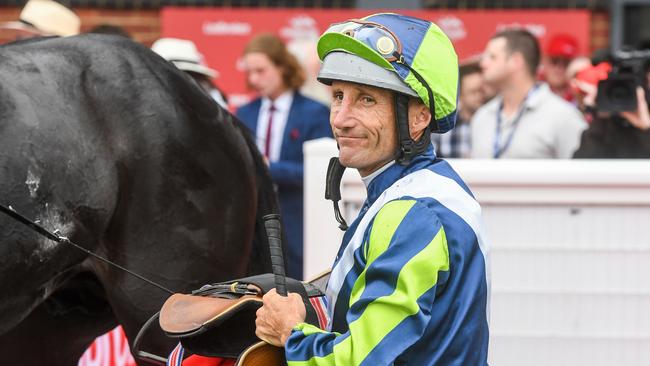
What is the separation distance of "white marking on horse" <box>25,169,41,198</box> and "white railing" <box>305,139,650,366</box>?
1322mm

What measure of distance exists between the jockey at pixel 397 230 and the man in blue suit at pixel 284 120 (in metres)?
3.99

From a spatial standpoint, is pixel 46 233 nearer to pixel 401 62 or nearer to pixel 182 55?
pixel 401 62

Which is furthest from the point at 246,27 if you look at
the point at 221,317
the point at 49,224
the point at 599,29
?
the point at 221,317

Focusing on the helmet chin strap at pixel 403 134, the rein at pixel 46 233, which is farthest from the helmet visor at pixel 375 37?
the rein at pixel 46 233

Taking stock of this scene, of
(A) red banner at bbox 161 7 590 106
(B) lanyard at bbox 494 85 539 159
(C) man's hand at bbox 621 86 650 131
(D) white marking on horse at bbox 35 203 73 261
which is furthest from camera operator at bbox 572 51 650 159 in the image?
(D) white marking on horse at bbox 35 203 73 261

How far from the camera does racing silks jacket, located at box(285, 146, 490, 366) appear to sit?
8.49 feet

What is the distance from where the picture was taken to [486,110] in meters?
7.39

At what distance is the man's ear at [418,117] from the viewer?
9.32 ft

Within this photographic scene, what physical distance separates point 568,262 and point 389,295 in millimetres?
2374

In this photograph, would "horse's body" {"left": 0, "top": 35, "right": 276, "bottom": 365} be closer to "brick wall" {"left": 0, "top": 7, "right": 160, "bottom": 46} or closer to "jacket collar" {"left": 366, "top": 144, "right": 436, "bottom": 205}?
"jacket collar" {"left": 366, "top": 144, "right": 436, "bottom": 205}

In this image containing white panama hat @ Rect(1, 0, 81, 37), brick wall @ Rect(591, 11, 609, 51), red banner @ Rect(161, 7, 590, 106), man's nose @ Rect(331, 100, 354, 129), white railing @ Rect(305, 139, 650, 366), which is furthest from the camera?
brick wall @ Rect(591, 11, 609, 51)

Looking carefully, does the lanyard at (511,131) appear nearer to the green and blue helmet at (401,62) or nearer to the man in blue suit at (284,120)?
the man in blue suit at (284,120)

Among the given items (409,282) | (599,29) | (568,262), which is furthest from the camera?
(599,29)

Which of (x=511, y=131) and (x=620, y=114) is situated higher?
(x=620, y=114)
